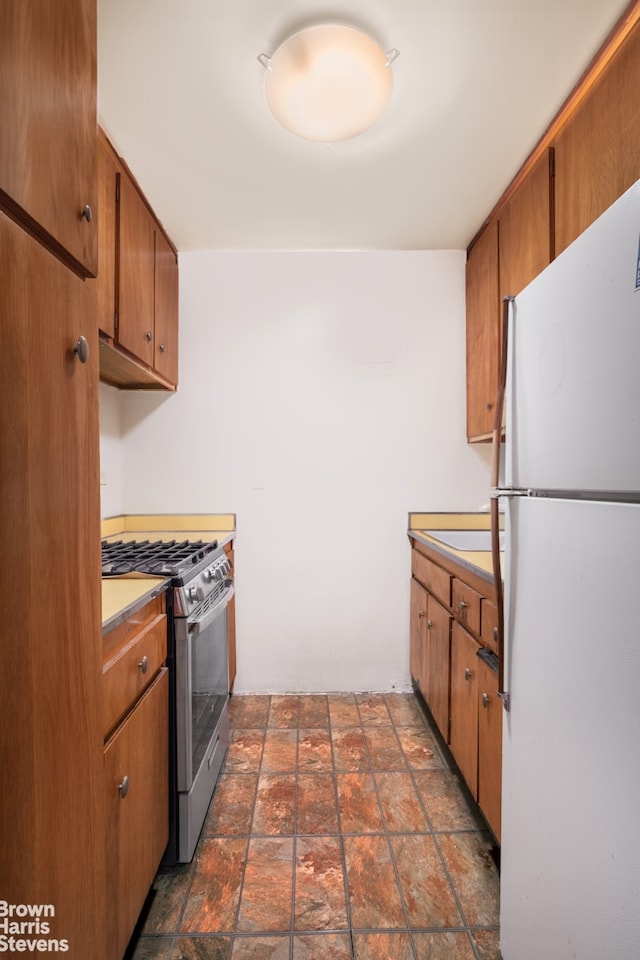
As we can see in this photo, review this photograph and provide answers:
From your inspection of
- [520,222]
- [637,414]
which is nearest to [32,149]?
[637,414]

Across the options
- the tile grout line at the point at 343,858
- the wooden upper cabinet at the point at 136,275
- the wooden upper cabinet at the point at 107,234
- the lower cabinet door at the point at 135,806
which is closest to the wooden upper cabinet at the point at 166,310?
the wooden upper cabinet at the point at 136,275

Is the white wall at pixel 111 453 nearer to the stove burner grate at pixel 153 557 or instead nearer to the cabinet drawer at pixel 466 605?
the stove burner grate at pixel 153 557

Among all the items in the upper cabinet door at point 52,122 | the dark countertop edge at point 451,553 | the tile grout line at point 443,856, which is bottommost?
the tile grout line at point 443,856

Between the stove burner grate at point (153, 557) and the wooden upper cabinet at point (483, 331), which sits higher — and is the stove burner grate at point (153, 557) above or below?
below

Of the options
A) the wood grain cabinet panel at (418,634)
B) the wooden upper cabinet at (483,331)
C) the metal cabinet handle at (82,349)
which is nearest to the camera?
the metal cabinet handle at (82,349)

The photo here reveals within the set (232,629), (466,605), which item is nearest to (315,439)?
(232,629)

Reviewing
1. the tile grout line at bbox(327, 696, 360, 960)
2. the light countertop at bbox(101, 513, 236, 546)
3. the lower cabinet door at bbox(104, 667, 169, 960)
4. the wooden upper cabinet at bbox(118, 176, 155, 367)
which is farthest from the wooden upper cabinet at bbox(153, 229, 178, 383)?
the tile grout line at bbox(327, 696, 360, 960)

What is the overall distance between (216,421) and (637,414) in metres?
2.19

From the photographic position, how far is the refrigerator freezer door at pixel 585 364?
650 mm

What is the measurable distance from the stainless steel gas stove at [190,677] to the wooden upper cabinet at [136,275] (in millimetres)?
868

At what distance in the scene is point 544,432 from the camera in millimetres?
901

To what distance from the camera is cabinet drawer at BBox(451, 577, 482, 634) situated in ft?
4.99

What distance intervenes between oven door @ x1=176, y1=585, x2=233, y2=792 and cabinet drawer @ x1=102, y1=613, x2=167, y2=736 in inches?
3.0

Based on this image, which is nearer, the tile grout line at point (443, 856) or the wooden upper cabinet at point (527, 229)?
the tile grout line at point (443, 856)
